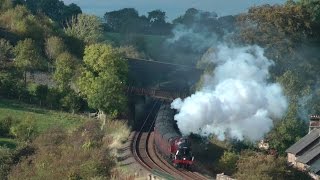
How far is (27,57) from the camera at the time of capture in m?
66.9

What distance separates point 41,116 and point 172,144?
18271 mm

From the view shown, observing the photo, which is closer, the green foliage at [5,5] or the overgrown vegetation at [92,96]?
the overgrown vegetation at [92,96]

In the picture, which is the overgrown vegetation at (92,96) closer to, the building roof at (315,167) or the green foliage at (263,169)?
the green foliage at (263,169)

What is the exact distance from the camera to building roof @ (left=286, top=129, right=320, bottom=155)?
45.0 meters

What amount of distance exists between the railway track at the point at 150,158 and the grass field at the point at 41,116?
17.6ft

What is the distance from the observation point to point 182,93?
66562 mm

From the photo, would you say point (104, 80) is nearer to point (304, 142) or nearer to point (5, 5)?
point (304, 142)

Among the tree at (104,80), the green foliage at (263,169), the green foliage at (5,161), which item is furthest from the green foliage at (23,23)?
the green foliage at (263,169)

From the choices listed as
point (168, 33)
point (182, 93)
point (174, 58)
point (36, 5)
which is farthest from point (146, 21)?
point (182, 93)

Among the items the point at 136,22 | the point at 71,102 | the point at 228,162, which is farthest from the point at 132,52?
the point at 228,162

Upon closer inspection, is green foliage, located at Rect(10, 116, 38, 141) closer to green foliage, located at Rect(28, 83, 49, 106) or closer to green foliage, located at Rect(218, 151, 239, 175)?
green foliage, located at Rect(28, 83, 49, 106)

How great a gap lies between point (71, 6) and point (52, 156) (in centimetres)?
9821

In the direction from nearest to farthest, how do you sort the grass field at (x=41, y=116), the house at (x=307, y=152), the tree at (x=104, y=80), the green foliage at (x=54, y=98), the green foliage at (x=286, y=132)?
the house at (x=307, y=152) < the green foliage at (x=286, y=132) < the grass field at (x=41, y=116) < the tree at (x=104, y=80) < the green foliage at (x=54, y=98)

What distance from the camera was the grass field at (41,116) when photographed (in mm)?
52562
